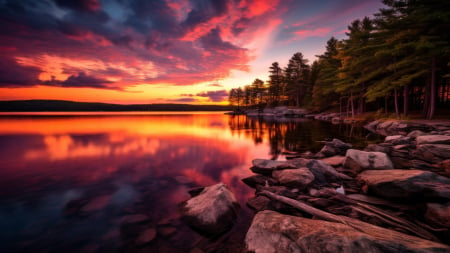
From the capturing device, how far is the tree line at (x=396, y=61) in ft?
53.6

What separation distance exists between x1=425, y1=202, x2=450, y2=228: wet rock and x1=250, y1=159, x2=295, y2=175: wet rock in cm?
360

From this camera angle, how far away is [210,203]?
460 centimetres

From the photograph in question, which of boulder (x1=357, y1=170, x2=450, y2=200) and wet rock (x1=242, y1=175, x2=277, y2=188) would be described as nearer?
boulder (x1=357, y1=170, x2=450, y2=200)

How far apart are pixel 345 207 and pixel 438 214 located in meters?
1.73

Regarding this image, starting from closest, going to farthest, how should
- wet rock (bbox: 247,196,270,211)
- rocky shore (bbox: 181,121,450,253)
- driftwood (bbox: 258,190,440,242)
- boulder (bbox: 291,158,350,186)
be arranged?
rocky shore (bbox: 181,121,450,253) < driftwood (bbox: 258,190,440,242) < wet rock (bbox: 247,196,270,211) < boulder (bbox: 291,158,350,186)

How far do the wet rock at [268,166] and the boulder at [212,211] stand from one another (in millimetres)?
3082

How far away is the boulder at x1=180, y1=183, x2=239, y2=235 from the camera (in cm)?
418

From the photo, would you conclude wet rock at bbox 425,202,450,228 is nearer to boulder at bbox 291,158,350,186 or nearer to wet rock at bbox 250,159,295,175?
boulder at bbox 291,158,350,186

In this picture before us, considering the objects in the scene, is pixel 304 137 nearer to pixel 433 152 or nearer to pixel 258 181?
pixel 433 152

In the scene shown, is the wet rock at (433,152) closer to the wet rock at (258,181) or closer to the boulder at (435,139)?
the boulder at (435,139)

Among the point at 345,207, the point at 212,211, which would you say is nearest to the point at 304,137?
the point at 345,207

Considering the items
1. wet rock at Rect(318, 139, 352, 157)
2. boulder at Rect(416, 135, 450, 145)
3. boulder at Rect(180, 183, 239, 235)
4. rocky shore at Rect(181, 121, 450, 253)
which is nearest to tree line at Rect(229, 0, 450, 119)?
boulder at Rect(416, 135, 450, 145)

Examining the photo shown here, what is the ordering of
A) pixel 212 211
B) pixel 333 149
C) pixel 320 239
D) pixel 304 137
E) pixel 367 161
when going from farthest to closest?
1. pixel 304 137
2. pixel 333 149
3. pixel 367 161
4. pixel 212 211
5. pixel 320 239

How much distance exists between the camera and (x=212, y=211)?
437 cm
